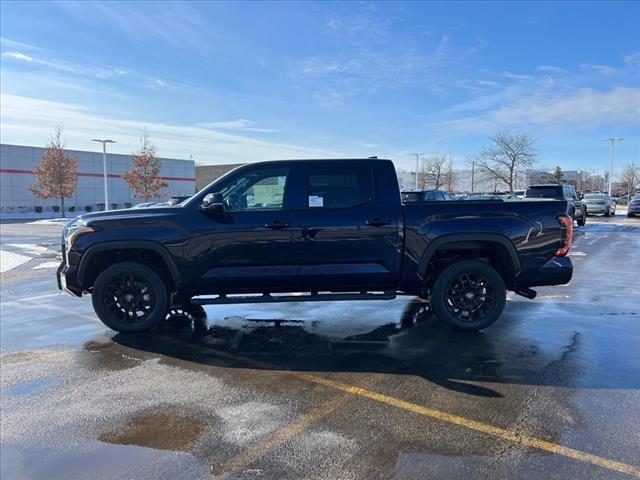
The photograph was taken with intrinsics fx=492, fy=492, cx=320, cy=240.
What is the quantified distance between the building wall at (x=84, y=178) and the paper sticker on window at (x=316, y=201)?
46243 mm

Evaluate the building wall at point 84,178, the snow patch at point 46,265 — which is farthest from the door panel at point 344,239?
the building wall at point 84,178

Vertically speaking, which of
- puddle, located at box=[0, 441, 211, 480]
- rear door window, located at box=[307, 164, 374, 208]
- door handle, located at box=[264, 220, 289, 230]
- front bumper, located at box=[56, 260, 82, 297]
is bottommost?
puddle, located at box=[0, 441, 211, 480]

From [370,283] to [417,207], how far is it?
3.41ft

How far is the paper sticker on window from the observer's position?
18.8ft

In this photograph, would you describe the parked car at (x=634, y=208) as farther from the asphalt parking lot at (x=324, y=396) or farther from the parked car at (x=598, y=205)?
the asphalt parking lot at (x=324, y=396)

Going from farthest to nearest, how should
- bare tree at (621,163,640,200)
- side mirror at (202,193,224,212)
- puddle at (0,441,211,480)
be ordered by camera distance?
bare tree at (621,163,640,200) < side mirror at (202,193,224,212) < puddle at (0,441,211,480)

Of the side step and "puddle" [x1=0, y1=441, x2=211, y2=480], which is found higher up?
the side step

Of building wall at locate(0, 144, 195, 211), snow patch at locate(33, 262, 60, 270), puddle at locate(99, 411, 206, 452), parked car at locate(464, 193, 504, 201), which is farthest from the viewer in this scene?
building wall at locate(0, 144, 195, 211)

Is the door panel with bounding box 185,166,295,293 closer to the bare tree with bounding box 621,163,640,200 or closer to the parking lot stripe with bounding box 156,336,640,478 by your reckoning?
the parking lot stripe with bounding box 156,336,640,478

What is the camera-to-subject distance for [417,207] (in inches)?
225

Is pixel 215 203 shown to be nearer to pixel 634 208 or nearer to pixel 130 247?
pixel 130 247

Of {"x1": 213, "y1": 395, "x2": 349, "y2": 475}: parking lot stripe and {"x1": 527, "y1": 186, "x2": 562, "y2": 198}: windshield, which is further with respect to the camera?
{"x1": 527, "y1": 186, "x2": 562, "y2": 198}: windshield

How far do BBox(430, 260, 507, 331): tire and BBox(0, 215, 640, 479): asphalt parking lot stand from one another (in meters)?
0.29

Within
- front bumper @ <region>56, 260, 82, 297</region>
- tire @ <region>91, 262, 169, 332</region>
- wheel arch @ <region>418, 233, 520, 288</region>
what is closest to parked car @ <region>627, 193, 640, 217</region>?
wheel arch @ <region>418, 233, 520, 288</region>
